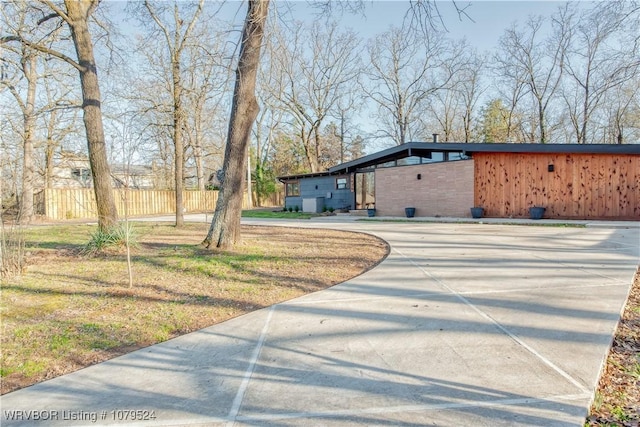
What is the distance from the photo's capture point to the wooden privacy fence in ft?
69.0

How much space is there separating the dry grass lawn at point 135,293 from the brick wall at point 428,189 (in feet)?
31.5

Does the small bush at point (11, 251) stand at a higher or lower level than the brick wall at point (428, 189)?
lower

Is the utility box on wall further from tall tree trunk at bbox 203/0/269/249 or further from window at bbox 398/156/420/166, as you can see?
tall tree trunk at bbox 203/0/269/249

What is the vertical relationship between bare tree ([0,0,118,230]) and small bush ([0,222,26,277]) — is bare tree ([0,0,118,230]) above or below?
above

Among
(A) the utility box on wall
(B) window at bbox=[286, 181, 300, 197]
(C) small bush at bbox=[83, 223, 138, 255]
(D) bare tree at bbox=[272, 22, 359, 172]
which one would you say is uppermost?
(D) bare tree at bbox=[272, 22, 359, 172]

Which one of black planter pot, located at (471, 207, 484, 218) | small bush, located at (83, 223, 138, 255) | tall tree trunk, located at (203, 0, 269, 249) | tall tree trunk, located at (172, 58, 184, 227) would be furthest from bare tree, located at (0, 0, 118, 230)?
black planter pot, located at (471, 207, 484, 218)

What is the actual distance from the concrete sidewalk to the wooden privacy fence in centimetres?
1212

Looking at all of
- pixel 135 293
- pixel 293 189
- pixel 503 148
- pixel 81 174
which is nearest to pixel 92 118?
pixel 135 293

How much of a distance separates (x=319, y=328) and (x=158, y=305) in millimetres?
2118

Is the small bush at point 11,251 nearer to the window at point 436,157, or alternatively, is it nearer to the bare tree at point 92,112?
the bare tree at point 92,112

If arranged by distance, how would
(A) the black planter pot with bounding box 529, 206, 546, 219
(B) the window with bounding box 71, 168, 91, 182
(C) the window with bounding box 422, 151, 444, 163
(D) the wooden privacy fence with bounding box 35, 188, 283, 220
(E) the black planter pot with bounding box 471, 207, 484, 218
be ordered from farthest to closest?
(B) the window with bounding box 71, 168, 91, 182 < (D) the wooden privacy fence with bounding box 35, 188, 283, 220 < (C) the window with bounding box 422, 151, 444, 163 < (E) the black planter pot with bounding box 471, 207, 484, 218 < (A) the black planter pot with bounding box 529, 206, 546, 219

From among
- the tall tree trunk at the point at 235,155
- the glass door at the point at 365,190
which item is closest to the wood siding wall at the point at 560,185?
the glass door at the point at 365,190

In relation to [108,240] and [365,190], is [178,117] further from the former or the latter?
[365,190]

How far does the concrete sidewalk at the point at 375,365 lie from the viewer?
215cm
